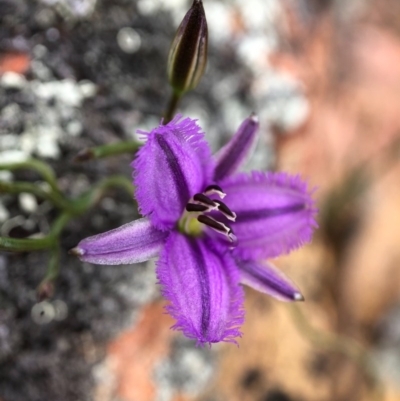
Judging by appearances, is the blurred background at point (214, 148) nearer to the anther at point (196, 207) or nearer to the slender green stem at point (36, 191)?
the slender green stem at point (36, 191)

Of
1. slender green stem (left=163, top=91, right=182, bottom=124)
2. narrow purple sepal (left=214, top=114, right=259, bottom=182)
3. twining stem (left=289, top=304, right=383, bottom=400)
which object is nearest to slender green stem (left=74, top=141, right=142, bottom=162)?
slender green stem (left=163, top=91, right=182, bottom=124)

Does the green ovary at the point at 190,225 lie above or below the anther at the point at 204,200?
below

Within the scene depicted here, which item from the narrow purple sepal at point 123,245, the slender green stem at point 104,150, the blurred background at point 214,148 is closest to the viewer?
the narrow purple sepal at point 123,245

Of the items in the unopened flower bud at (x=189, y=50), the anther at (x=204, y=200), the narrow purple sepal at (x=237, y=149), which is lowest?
the anther at (x=204, y=200)

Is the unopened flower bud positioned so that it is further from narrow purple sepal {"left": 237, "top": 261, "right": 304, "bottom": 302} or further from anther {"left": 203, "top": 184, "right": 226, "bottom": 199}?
narrow purple sepal {"left": 237, "top": 261, "right": 304, "bottom": 302}

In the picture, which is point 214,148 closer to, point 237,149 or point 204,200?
point 237,149

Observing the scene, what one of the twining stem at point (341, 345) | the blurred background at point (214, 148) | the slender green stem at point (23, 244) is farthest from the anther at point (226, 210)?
the twining stem at point (341, 345)

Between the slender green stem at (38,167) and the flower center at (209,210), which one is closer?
the flower center at (209,210)

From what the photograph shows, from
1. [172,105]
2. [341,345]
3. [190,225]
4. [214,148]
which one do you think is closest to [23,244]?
[190,225]
